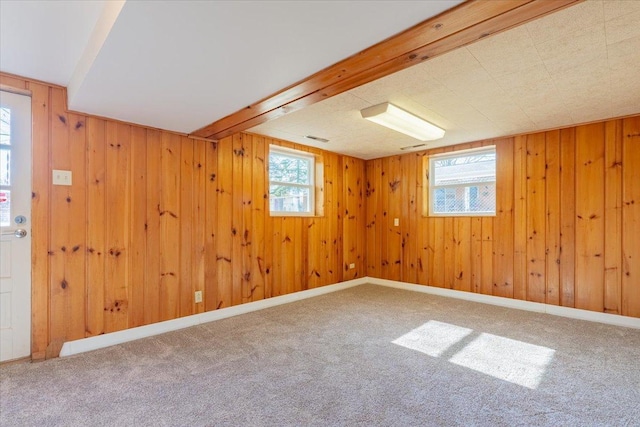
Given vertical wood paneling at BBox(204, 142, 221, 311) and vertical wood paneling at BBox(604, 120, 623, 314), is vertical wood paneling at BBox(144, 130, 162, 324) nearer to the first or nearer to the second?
vertical wood paneling at BBox(204, 142, 221, 311)

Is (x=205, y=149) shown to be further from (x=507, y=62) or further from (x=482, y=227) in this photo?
(x=482, y=227)

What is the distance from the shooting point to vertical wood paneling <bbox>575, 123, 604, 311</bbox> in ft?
10.8

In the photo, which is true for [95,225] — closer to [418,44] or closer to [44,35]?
[44,35]

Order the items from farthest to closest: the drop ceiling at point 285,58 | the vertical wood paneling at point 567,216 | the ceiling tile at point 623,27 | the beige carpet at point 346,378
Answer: the vertical wood paneling at point 567,216
the beige carpet at point 346,378
the ceiling tile at point 623,27
the drop ceiling at point 285,58

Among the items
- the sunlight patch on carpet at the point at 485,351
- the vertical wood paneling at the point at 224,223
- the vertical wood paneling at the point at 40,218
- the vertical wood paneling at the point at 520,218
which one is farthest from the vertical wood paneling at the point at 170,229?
the vertical wood paneling at the point at 520,218

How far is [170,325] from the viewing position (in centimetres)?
306

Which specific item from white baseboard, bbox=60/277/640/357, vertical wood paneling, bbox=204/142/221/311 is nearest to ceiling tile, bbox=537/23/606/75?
white baseboard, bbox=60/277/640/357

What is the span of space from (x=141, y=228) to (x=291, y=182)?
6.58 feet

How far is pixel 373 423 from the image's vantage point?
1650 millimetres

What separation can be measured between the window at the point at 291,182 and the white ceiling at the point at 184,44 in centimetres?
162

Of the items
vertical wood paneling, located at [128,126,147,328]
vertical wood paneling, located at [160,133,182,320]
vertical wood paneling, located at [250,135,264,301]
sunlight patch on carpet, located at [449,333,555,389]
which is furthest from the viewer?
vertical wood paneling, located at [250,135,264,301]

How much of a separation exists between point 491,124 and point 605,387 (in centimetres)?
252

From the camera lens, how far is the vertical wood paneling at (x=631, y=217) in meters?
3.12

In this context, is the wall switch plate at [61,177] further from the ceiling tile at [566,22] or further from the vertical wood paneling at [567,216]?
the vertical wood paneling at [567,216]
